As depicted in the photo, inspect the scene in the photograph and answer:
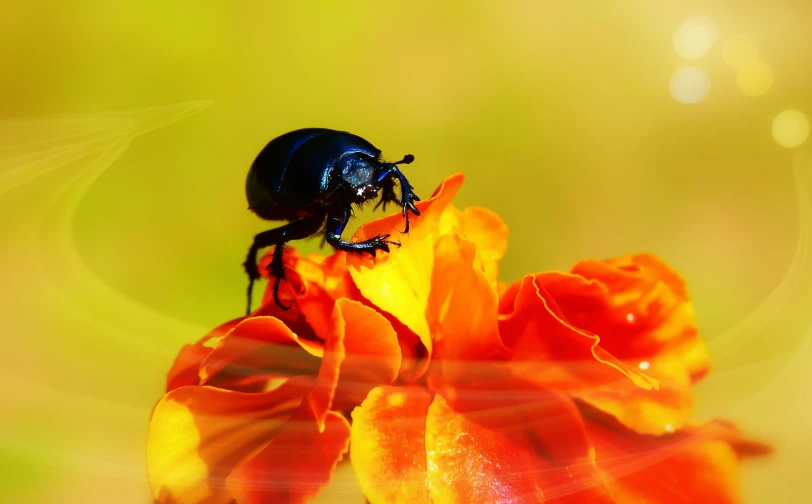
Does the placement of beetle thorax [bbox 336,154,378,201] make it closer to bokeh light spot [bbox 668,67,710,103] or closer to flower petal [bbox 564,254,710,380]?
flower petal [bbox 564,254,710,380]

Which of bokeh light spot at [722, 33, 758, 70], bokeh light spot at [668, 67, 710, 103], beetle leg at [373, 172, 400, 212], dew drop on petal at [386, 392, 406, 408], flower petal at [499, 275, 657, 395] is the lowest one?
dew drop on petal at [386, 392, 406, 408]

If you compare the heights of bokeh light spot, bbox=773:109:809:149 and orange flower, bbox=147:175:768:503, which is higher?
bokeh light spot, bbox=773:109:809:149

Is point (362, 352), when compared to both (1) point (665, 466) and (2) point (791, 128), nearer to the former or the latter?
(1) point (665, 466)

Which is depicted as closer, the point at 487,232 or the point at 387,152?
the point at 487,232

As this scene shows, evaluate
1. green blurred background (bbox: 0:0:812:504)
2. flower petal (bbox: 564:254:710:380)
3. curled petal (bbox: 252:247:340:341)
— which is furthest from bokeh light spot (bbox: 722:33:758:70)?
curled petal (bbox: 252:247:340:341)

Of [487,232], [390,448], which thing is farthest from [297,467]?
[487,232]

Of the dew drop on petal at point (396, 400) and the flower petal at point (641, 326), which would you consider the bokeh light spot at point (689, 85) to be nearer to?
the flower petal at point (641, 326)

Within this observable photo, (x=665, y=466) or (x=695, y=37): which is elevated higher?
(x=695, y=37)
